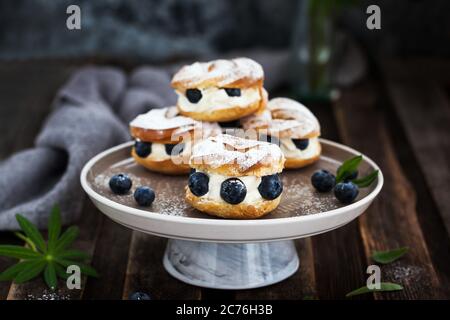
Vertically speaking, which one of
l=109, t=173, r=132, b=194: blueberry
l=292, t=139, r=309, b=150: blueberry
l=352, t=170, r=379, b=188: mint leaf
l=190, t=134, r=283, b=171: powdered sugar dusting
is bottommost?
l=109, t=173, r=132, b=194: blueberry

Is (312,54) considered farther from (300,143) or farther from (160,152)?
(160,152)

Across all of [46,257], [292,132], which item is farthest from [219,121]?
[46,257]

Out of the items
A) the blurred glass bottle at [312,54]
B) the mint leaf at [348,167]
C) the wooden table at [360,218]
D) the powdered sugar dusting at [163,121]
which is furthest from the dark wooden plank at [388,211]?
the powdered sugar dusting at [163,121]

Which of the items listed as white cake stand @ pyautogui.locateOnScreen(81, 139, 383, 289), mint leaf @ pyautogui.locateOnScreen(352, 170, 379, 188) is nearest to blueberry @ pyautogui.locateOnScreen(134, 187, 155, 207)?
white cake stand @ pyautogui.locateOnScreen(81, 139, 383, 289)

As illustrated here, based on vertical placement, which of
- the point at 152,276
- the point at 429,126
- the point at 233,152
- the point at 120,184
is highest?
the point at 233,152

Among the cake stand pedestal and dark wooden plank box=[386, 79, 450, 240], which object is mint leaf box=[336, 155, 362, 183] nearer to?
the cake stand pedestal

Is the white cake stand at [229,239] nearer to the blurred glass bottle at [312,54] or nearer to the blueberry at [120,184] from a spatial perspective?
the blueberry at [120,184]
